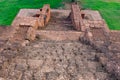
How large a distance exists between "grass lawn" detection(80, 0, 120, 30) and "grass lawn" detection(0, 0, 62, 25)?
2.27 metres

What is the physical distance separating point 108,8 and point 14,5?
21.6 ft

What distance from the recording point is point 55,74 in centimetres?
578

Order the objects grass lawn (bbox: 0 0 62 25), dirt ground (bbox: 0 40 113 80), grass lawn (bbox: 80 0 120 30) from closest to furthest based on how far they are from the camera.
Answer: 1. dirt ground (bbox: 0 40 113 80)
2. grass lawn (bbox: 80 0 120 30)
3. grass lawn (bbox: 0 0 62 25)

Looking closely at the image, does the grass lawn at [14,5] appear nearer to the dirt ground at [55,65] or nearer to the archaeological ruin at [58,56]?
the archaeological ruin at [58,56]

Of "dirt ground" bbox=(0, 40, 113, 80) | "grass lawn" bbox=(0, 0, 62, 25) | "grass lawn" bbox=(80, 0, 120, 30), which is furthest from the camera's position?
"grass lawn" bbox=(0, 0, 62, 25)

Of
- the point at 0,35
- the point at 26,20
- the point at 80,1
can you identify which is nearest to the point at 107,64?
the point at 0,35

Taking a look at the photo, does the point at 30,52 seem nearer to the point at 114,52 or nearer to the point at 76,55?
the point at 76,55

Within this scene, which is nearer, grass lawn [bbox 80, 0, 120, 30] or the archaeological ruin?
the archaeological ruin

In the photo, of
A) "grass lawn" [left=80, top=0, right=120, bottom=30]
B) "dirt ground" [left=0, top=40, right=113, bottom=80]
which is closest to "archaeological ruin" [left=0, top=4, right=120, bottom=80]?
"dirt ground" [left=0, top=40, right=113, bottom=80]

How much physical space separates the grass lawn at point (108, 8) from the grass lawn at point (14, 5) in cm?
227

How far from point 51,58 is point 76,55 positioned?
80cm

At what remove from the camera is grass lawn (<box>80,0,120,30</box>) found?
14589 mm

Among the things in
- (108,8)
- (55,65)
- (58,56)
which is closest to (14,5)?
(108,8)

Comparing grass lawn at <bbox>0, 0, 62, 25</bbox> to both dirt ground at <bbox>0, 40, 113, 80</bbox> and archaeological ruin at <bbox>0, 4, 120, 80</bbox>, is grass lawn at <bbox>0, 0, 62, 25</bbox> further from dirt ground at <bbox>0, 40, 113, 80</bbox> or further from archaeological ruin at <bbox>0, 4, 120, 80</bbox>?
dirt ground at <bbox>0, 40, 113, 80</bbox>
